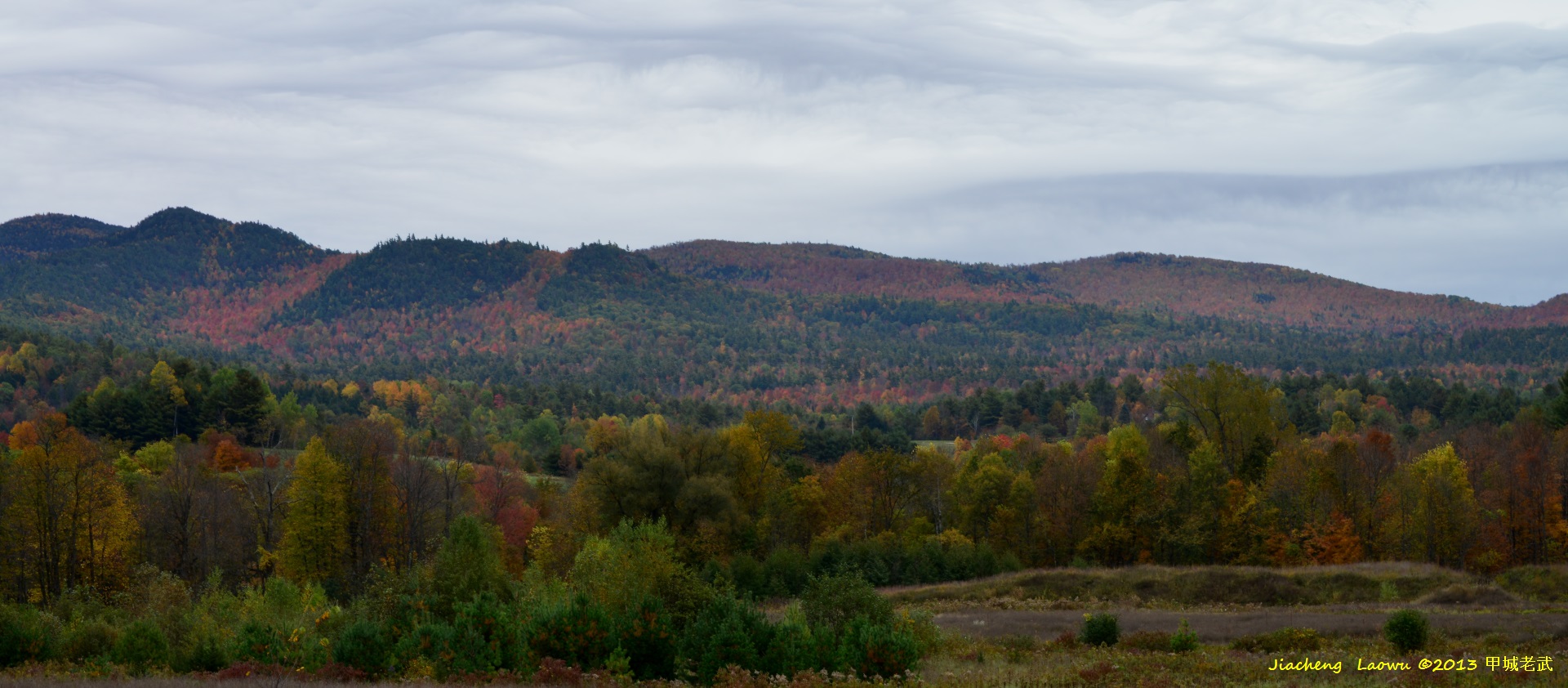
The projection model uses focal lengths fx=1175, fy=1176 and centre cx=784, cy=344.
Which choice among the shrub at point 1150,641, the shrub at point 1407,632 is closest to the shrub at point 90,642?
the shrub at point 1150,641

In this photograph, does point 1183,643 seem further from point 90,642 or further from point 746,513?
point 746,513

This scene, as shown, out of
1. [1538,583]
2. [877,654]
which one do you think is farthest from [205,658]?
[1538,583]

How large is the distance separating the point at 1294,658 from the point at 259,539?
62.4 m

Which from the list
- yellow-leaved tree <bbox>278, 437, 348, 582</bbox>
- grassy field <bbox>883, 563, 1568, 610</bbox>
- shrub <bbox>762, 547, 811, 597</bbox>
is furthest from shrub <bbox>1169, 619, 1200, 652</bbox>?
yellow-leaved tree <bbox>278, 437, 348, 582</bbox>

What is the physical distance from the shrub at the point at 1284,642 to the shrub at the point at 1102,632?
332 centimetres

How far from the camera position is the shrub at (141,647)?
93.6 feet

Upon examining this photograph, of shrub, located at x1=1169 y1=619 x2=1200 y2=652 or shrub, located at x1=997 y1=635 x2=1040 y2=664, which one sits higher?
shrub, located at x1=1169 y1=619 x2=1200 y2=652

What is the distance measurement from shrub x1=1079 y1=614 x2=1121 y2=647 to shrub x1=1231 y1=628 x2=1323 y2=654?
3.32 metres

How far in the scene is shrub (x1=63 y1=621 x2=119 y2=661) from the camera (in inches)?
1185

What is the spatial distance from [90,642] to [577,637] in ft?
44.4

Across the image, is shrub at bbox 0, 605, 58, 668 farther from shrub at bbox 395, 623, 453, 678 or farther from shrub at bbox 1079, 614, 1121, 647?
shrub at bbox 1079, 614, 1121, 647

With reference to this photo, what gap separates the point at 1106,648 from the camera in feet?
110

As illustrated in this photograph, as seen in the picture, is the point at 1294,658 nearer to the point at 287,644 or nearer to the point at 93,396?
the point at 287,644

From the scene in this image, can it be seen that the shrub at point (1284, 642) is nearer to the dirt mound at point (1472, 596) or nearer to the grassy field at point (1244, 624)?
the grassy field at point (1244, 624)
